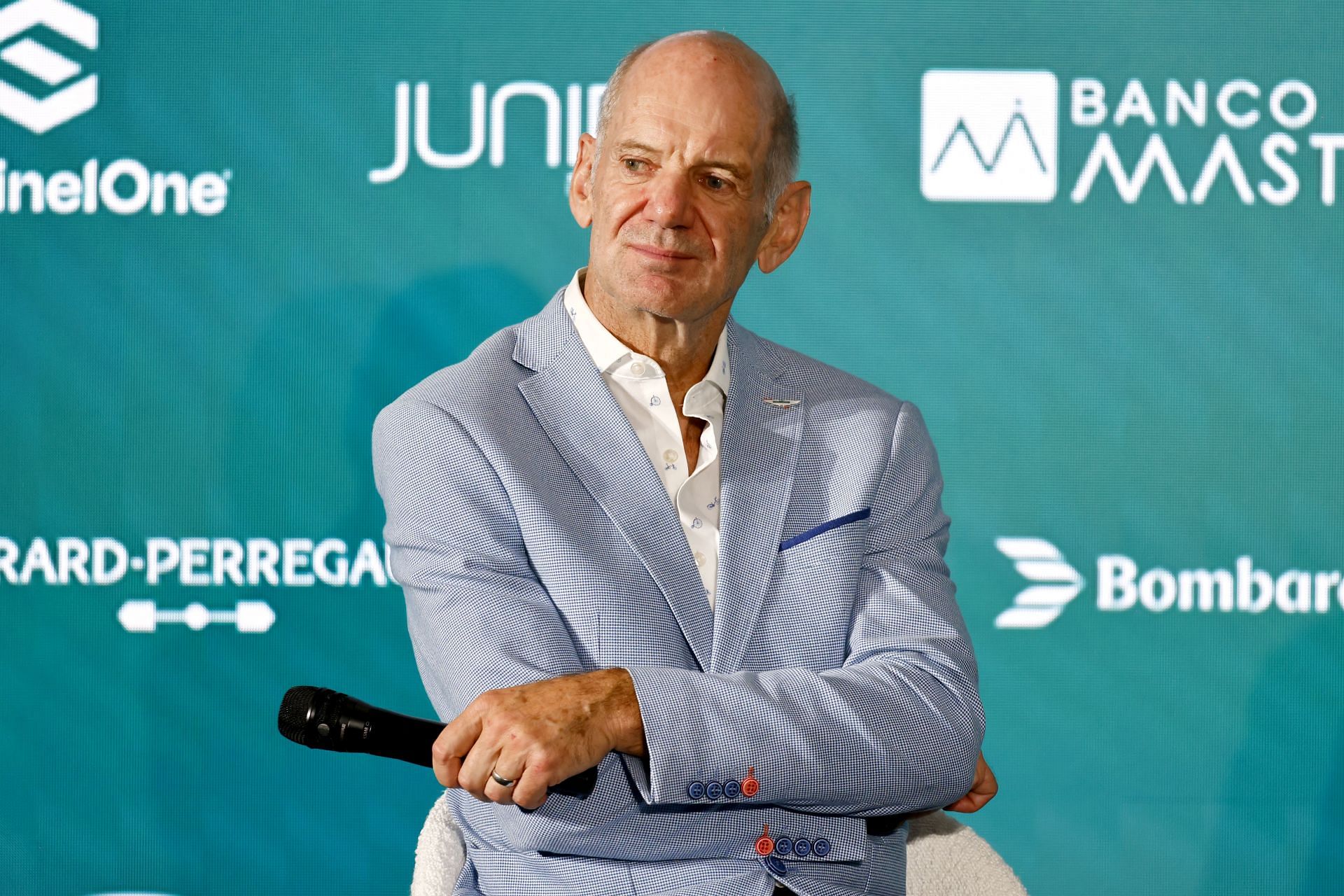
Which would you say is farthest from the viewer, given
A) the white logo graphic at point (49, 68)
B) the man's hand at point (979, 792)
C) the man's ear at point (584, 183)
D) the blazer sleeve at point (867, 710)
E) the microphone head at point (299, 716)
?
the white logo graphic at point (49, 68)

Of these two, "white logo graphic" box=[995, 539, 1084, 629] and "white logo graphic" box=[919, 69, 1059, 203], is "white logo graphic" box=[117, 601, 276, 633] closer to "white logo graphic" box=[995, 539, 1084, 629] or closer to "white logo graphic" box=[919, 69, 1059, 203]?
"white logo graphic" box=[995, 539, 1084, 629]

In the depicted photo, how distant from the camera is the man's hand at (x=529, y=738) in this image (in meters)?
1.50

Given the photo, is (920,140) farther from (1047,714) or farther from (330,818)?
(330,818)

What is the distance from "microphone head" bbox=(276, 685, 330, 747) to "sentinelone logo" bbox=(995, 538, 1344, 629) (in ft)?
7.16

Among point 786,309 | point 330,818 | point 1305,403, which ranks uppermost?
point 786,309

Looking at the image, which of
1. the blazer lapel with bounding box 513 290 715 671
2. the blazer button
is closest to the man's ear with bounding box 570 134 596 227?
the blazer lapel with bounding box 513 290 715 671

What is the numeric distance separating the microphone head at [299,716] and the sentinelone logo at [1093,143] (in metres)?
2.28

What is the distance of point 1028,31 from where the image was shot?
129 inches

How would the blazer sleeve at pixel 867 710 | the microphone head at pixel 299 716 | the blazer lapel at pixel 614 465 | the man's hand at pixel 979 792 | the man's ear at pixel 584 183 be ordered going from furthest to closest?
the man's ear at pixel 584 183 → the man's hand at pixel 979 792 → the blazer lapel at pixel 614 465 → the blazer sleeve at pixel 867 710 → the microphone head at pixel 299 716

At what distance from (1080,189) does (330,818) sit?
7.93 ft

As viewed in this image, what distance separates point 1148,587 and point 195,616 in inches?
92.2

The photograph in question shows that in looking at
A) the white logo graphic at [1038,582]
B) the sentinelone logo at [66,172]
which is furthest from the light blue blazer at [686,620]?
the sentinelone logo at [66,172]

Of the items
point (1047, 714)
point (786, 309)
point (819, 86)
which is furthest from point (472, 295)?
point (1047, 714)

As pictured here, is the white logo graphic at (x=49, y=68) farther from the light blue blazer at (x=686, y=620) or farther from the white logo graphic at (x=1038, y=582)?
the white logo graphic at (x=1038, y=582)
